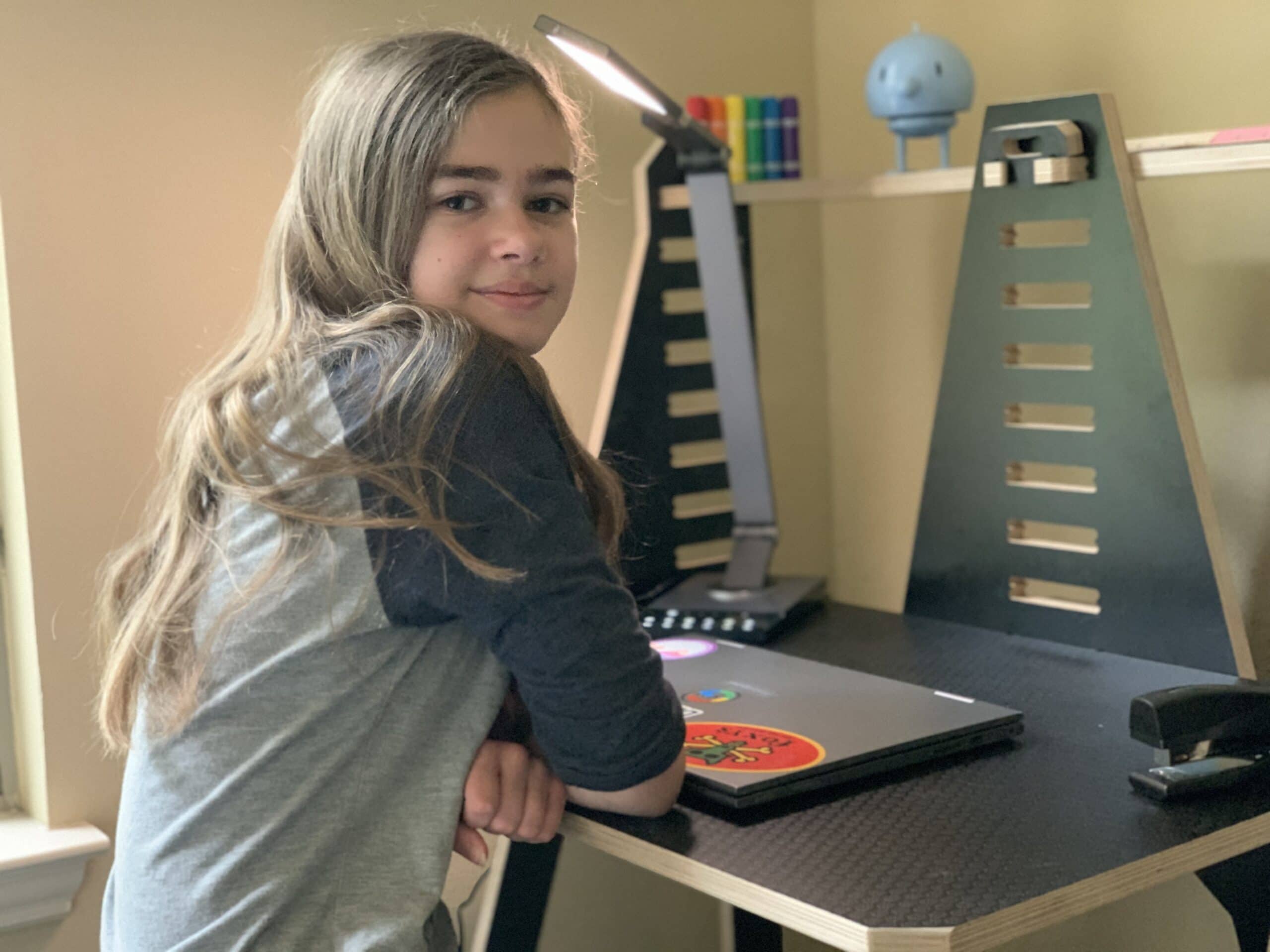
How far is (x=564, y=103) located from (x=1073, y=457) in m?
0.58

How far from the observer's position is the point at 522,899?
1.51 metres

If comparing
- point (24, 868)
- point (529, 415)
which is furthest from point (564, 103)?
point (24, 868)

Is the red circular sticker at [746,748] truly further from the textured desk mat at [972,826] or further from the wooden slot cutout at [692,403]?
the wooden slot cutout at [692,403]

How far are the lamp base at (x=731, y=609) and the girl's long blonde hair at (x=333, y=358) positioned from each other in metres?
0.35

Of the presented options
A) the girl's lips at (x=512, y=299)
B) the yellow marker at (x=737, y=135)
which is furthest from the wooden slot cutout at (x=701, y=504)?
the girl's lips at (x=512, y=299)

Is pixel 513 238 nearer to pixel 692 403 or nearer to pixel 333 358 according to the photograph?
pixel 333 358

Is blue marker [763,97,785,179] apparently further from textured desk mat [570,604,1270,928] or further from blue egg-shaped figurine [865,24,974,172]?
textured desk mat [570,604,1270,928]

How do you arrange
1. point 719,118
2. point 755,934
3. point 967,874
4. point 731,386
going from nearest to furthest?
point 967,874 < point 755,934 < point 731,386 < point 719,118

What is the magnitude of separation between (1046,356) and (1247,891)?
695 mm

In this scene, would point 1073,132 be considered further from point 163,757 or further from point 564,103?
point 163,757

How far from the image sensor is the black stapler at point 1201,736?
95cm

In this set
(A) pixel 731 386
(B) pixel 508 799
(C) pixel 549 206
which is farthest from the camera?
(A) pixel 731 386

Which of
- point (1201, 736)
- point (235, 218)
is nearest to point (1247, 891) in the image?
point (1201, 736)

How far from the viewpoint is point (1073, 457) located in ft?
4.39
